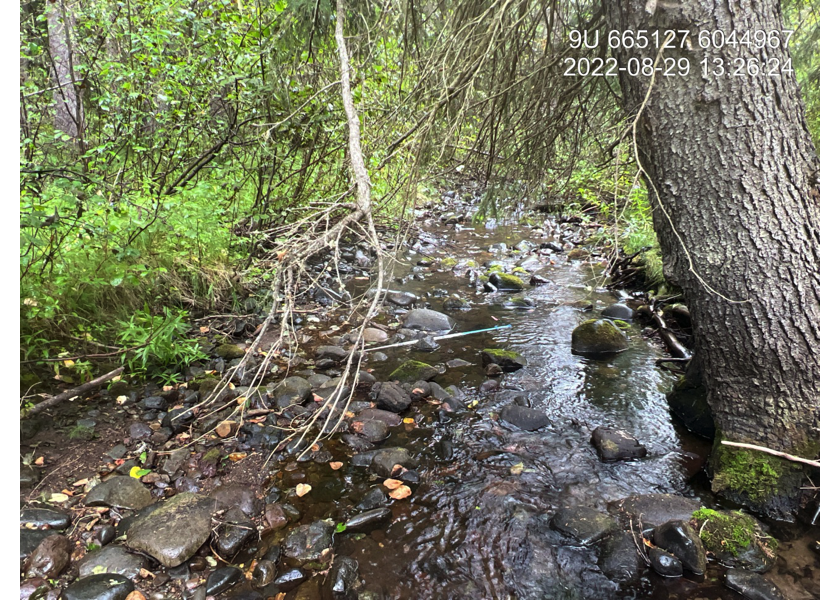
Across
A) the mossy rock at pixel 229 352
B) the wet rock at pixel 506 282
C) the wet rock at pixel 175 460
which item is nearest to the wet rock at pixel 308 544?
the wet rock at pixel 175 460

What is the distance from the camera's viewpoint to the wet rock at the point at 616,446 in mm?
3389

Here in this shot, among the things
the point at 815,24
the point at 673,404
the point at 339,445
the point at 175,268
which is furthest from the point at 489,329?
the point at 815,24

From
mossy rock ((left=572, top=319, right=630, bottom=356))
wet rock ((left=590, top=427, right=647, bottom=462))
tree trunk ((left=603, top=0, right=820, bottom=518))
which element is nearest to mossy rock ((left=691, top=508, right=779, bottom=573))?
tree trunk ((left=603, top=0, right=820, bottom=518))

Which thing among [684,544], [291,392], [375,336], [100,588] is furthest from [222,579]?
[375,336]

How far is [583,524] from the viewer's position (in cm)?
270

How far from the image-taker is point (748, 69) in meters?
2.37

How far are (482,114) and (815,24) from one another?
2850 millimetres

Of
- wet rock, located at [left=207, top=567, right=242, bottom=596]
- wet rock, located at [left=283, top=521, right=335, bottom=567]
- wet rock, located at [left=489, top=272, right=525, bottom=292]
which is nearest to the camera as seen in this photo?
wet rock, located at [left=207, top=567, right=242, bottom=596]

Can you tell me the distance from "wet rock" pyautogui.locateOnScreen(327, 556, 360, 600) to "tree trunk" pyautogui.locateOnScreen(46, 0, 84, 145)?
501 centimetres

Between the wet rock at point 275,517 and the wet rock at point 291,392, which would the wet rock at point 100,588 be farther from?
the wet rock at point 291,392

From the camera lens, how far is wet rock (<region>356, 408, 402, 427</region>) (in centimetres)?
389

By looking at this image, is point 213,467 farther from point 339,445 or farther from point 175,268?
point 175,268

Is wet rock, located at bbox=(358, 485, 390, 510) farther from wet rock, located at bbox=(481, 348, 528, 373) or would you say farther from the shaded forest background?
wet rock, located at bbox=(481, 348, 528, 373)

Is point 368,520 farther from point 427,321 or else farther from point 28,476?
point 427,321
